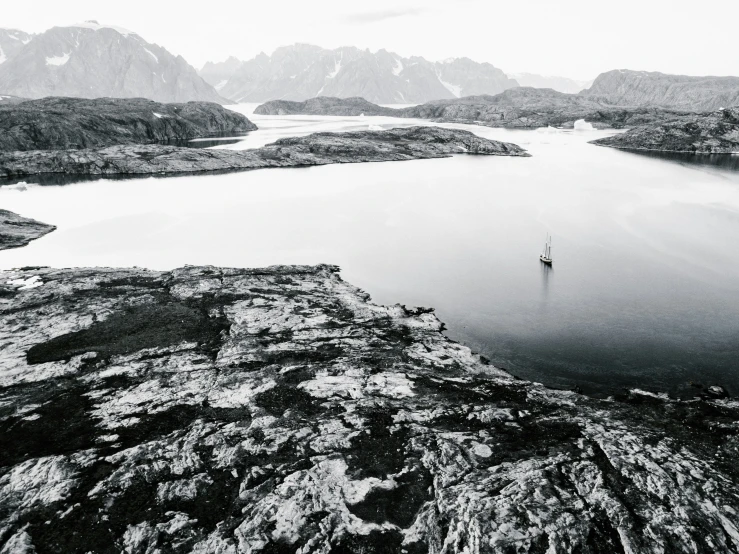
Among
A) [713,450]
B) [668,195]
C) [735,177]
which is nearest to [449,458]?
[713,450]

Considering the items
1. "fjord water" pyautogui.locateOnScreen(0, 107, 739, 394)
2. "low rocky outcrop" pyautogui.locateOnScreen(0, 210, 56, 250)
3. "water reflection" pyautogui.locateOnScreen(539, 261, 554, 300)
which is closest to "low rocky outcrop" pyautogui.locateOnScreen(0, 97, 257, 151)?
"fjord water" pyautogui.locateOnScreen(0, 107, 739, 394)

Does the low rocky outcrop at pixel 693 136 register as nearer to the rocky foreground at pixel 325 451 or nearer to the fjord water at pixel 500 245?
the fjord water at pixel 500 245

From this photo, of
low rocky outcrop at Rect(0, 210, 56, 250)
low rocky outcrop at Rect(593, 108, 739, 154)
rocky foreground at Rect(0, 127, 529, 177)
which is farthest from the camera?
low rocky outcrop at Rect(593, 108, 739, 154)

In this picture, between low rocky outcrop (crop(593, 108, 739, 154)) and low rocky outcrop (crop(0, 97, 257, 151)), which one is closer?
low rocky outcrop (crop(0, 97, 257, 151))

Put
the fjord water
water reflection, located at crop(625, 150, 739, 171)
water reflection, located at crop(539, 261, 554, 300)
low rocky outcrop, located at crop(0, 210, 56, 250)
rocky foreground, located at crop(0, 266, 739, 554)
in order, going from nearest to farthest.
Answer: rocky foreground, located at crop(0, 266, 739, 554) < the fjord water < water reflection, located at crop(539, 261, 554, 300) < low rocky outcrop, located at crop(0, 210, 56, 250) < water reflection, located at crop(625, 150, 739, 171)

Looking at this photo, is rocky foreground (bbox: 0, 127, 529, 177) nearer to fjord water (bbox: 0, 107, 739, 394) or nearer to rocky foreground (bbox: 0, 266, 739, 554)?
fjord water (bbox: 0, 107, 739, 394)

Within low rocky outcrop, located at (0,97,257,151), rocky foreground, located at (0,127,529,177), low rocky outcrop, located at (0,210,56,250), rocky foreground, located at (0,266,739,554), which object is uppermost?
low rocky outcrop, located at (0,97,257,151)

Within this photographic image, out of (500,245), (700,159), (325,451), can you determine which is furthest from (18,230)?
(700,159)
